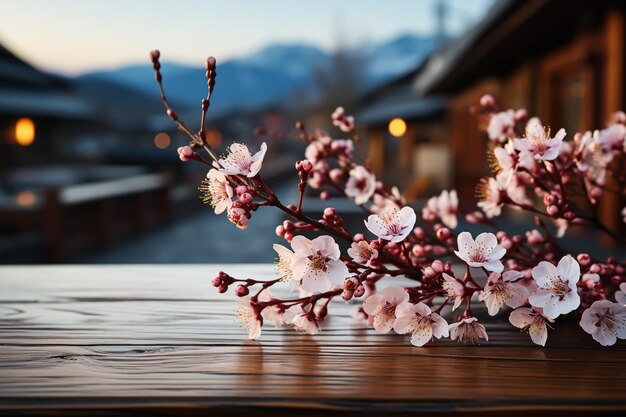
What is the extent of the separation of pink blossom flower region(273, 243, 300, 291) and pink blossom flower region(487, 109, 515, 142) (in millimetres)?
634

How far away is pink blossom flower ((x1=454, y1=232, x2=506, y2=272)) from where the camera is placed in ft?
2.77

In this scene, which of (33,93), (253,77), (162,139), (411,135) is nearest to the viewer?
(33,93)

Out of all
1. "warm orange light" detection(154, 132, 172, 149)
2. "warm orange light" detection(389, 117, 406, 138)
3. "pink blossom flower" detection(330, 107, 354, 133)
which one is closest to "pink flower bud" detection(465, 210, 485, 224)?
"pink blossom flower" detection(330, 107, 354, 133)

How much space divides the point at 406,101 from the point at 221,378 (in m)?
19.4

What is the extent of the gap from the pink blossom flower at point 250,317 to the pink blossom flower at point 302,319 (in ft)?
0.16

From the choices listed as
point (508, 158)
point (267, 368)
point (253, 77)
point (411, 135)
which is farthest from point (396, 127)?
point (253, 77)

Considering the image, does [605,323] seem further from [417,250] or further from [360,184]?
[360,184]

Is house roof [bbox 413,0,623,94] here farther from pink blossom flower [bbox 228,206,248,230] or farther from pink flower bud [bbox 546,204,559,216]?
pink blossom flower [bbox 228,206,248,230]

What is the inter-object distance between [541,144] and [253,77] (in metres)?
98.2

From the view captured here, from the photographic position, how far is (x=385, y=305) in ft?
3.04

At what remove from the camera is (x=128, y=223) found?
9102 mm

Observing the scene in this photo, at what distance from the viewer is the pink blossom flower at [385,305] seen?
0.91 meters

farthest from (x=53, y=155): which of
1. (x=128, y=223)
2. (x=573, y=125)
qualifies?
(x=573, y=125)

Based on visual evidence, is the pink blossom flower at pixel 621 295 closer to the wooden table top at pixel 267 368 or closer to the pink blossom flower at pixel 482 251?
the wooden table top at pixel 267 368
